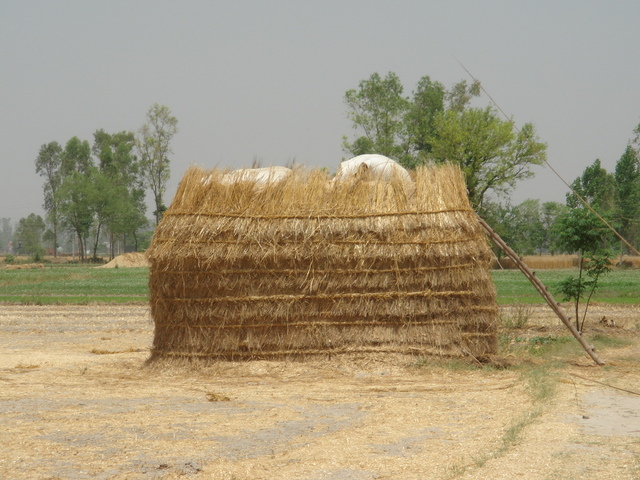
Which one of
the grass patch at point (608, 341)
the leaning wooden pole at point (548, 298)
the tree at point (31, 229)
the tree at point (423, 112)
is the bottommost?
the grass patch at point (608, 341)

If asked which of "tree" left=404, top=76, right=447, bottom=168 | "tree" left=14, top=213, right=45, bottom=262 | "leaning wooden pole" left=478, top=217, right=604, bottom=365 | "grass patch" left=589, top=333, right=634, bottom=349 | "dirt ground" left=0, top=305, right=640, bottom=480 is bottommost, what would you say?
"grass patch" left=589, top=333, right=634, bottom=349

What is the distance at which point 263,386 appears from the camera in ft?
33.4

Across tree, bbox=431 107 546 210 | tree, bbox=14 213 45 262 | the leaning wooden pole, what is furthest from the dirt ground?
tree, bbox=14 213 45 262

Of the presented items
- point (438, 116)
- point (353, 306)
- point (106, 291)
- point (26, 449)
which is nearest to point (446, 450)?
point (26, 449)

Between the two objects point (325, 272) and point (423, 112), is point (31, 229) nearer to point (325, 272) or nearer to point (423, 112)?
point (423, 112)

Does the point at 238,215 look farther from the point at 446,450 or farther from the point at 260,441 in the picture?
the point at 446,450

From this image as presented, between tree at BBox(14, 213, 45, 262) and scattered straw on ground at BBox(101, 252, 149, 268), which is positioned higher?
tree at BBox(14, 213, 45, 262)

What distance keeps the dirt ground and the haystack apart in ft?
1.32

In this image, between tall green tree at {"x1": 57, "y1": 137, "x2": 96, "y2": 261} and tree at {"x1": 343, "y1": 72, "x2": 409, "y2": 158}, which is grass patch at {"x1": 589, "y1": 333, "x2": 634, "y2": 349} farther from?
tall green tree at {"x1": 57, "y1": 137, "x2": 96, "y2": 261}

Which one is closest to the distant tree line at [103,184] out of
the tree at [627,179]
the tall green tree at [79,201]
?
the tall green tree at [79,201]

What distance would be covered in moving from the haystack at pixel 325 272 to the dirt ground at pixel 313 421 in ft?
1.32

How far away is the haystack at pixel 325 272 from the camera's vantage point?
1104cm

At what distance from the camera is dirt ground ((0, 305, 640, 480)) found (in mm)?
6188

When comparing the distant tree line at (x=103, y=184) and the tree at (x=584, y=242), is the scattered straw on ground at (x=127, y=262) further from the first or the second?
the tree at (x=584, y=242)
